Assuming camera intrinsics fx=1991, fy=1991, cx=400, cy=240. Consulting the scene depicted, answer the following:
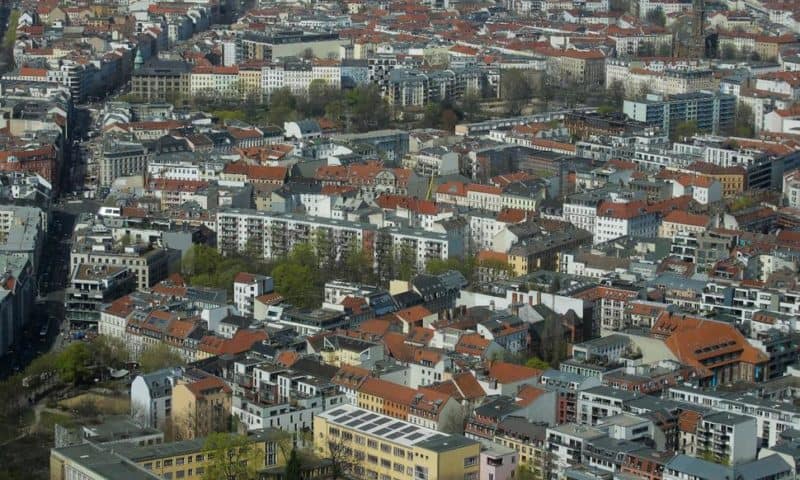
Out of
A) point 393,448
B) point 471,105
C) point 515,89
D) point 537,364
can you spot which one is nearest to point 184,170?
point 471,105

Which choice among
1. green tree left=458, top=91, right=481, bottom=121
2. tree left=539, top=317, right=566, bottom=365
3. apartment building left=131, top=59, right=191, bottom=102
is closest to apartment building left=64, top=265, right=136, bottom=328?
tree left=539, top=317, right=566, bottom=365

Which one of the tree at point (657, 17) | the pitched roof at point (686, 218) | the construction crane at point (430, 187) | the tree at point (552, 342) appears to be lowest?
the tree at point (657, 17)

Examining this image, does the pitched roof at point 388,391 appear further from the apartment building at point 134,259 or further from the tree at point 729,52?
the tree at point 729,52

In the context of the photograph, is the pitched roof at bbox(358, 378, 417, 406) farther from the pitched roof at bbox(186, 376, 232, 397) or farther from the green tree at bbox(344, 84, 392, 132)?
the green tree at bbox(344, 84, 392, 132)

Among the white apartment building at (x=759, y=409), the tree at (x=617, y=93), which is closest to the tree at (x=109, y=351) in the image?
the white apartment building at (x=759, y=409)

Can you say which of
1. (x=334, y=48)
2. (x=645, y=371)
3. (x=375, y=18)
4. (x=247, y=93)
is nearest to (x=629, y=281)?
(x=645, y=371)

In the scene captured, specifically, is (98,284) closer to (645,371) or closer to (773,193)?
(645,371)
